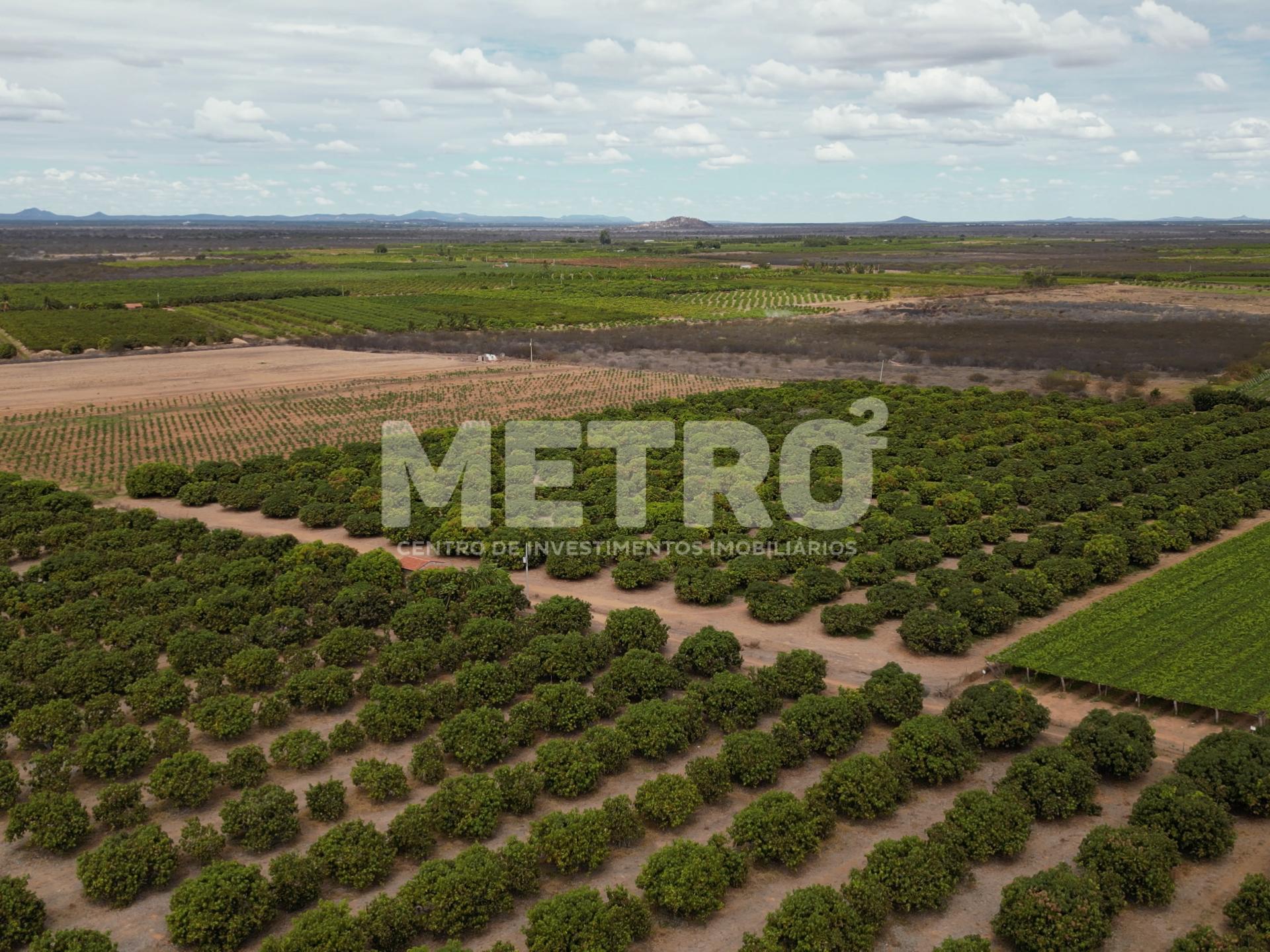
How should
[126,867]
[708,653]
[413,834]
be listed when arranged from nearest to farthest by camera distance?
[126,867] < [413,834] < [708,653]

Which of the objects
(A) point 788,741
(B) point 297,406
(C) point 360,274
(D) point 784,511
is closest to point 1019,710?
(A) point 788,741

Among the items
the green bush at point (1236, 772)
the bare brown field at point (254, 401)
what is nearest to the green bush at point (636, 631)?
the green bush at point (1236, 772)

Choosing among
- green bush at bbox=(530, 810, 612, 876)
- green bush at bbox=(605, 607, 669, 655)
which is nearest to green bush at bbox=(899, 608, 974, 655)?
green bush at bbox=(605, 607, 669, 655)

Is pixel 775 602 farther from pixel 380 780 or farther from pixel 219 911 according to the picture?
pixel 219 911

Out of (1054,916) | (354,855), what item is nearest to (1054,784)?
(1054,916)

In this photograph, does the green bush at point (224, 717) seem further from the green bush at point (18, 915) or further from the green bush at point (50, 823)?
the green bush at point (18, 915)

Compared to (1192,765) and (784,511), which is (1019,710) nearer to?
(1192,765)
